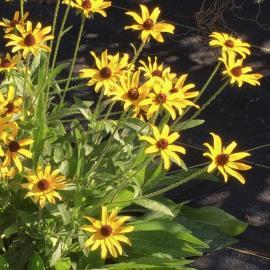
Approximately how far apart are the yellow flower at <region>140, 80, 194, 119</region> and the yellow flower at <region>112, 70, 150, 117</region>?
0.02 m

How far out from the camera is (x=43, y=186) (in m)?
1.73

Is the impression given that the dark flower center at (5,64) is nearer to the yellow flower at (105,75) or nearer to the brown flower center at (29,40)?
the brown flower center at (29,40)

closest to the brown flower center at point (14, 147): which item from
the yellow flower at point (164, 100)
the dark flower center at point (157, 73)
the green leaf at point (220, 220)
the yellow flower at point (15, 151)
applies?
the yellow flower at point (15, 151)

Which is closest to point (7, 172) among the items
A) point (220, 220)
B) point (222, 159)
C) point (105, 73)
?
point (105, 73)

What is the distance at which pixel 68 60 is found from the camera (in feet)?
11.1

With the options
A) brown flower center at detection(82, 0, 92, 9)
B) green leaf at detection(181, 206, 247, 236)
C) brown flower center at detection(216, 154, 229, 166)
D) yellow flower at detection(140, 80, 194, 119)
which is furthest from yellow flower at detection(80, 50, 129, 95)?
green leaf at detection(181, 206, 247, 236)

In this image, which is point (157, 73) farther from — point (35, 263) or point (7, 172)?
point (35, 263)

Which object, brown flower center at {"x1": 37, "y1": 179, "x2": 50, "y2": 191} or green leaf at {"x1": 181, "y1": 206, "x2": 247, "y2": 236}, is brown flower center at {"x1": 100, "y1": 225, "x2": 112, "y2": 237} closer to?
brown flower center at {"x1": 37, "y1": 179, "x2": 50, "y2": 191}

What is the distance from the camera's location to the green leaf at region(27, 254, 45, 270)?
202cm

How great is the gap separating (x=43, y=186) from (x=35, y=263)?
406 millimetres

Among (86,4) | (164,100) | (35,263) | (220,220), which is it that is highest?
(86,4)

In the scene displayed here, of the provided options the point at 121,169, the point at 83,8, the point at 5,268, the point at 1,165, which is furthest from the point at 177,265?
the point at 83,8

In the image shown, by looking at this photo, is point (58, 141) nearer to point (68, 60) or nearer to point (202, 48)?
point (68, 60)

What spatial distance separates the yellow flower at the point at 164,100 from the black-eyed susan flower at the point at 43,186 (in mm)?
331
